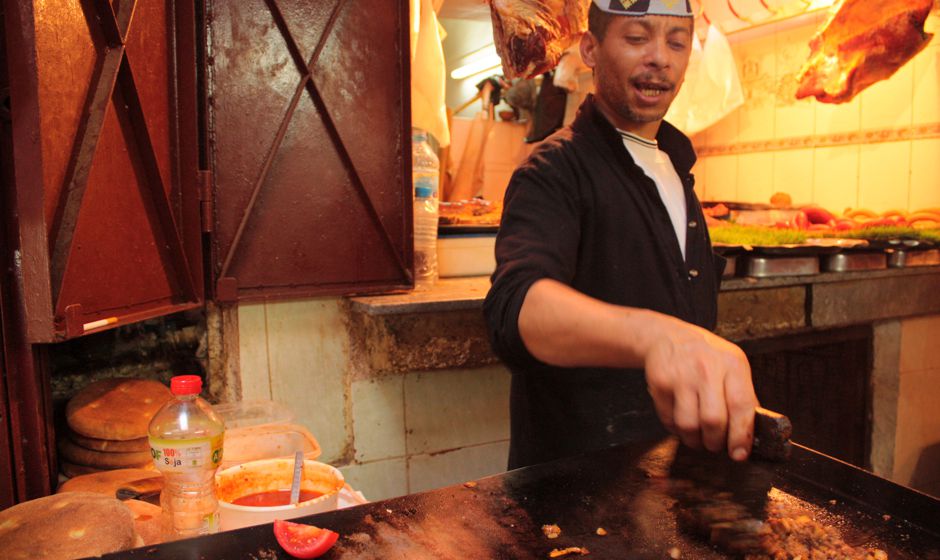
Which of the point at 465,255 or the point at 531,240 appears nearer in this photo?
the point at 531,240

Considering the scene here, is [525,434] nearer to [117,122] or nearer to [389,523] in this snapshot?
[389,523]

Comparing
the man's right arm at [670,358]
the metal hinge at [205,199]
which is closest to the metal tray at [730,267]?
the man's right arm at [670,358]

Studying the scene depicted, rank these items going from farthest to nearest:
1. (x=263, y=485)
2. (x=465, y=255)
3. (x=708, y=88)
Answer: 1. (x=708, y=88)
2. (x=465, y=255)
3. (x=263, y=485)

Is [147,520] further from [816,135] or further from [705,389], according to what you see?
[816,135]

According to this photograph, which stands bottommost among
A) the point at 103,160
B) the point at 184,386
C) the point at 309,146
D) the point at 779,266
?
the point at 184,386

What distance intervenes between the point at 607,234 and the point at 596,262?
8 cm

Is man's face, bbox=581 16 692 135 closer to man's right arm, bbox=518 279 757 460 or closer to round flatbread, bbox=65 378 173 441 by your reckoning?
man's right arm, bbox=518 279 757 460

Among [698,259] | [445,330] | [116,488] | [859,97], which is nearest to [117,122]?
[116,488]

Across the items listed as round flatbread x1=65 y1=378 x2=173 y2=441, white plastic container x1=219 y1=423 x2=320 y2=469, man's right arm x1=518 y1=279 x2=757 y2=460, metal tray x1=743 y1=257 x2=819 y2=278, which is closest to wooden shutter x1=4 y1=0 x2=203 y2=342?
round flatbread x1=65 y1=378 x2=173 y2=441

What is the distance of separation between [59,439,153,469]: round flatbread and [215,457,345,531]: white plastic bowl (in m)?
0.54

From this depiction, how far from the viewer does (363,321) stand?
278cm

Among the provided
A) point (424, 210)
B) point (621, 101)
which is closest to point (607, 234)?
point (621, 101)

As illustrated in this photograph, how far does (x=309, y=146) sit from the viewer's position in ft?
8.34

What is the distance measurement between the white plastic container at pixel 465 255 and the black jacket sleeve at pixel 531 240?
1.37 m
